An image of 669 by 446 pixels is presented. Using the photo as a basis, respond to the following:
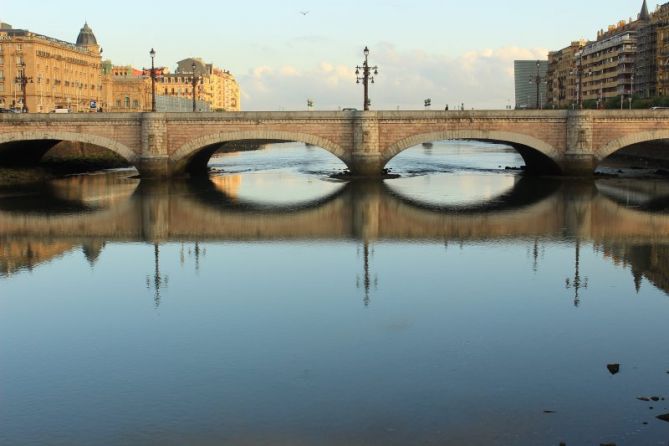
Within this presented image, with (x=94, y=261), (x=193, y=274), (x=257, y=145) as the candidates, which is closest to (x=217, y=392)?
(x=193, y=274)

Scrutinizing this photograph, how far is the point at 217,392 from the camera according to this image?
1703cm

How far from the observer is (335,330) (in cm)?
2167

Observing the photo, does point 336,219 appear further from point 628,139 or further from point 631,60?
point 631,60

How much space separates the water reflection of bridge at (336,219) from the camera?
3878 cm

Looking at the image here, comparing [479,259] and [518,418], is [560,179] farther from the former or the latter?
[518,418]

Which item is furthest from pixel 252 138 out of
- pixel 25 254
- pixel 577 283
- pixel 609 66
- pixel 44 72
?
pixel 609 66

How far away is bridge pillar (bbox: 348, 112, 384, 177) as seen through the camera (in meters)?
63.6

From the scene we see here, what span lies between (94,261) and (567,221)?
2513 cm

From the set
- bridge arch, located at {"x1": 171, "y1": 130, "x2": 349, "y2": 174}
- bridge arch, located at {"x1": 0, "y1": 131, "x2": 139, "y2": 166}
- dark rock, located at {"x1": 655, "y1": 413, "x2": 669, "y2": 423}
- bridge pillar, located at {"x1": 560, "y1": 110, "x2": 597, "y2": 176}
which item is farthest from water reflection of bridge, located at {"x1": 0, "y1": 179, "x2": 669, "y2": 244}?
dark rock, located at {"x1": 655, "y1": 413, "x2": 669, "y2": 423}

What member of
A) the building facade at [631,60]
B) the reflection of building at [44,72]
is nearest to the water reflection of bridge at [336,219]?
the reflection of building at [44,72]

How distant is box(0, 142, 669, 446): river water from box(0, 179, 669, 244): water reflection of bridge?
319mm

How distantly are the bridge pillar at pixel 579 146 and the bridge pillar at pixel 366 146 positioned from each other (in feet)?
50.6

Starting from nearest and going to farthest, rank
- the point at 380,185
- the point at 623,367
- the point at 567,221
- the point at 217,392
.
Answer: the point at 217,392
the point at 623,367
the point at 567,221
the point at 380,185

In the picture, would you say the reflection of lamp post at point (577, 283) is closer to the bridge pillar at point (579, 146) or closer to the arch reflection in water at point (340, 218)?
the arch reflection in water at point (340, 218)
